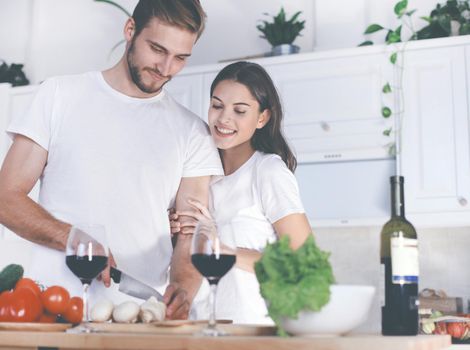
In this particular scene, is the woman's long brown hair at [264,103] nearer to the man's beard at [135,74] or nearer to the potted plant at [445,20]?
the man's beard at [135,74]

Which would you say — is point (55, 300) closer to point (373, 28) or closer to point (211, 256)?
point (211, 256)

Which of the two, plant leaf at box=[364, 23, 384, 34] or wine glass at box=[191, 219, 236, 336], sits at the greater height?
plant leaf at box=[364, 23, 384, 34]

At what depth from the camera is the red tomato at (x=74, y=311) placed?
5.08 ft

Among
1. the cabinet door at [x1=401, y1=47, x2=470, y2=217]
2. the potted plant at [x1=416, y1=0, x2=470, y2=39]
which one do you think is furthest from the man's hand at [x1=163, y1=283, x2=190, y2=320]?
the potted plant at [x1=416, y1=0, x2=470, y2=39]

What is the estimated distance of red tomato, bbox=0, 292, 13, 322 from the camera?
4.96 ft

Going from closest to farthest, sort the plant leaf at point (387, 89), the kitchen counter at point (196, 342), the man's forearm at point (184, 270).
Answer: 1. the kitchen counter at point (196, 342)
2. the man's forearm at point (184, 270)
3. the plant leaf at point (387, 89)

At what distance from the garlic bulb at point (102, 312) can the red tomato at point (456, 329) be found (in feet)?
5.60

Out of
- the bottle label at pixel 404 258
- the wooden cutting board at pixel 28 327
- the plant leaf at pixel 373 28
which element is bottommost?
the wooden cutting board at pixel 28 327

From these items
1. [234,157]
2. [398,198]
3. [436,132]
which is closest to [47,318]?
[398,198]

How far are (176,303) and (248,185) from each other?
0.71m

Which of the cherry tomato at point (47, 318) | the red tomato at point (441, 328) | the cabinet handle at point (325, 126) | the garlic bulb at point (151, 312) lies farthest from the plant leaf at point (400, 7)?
the cherry tomato at point (47, 318)

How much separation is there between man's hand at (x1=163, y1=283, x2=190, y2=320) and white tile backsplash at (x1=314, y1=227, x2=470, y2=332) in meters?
2.19

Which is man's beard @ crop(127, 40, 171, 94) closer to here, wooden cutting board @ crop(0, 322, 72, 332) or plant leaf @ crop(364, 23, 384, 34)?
wooden cutting board @ crop(0, 322, 72, 332)

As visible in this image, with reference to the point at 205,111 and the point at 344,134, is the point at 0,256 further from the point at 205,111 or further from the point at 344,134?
the point at 344,134
